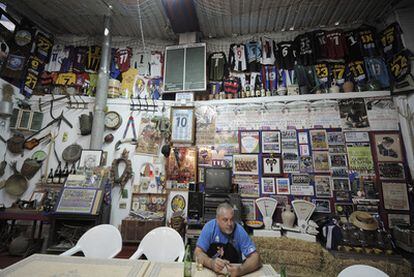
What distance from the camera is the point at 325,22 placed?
4191 millimetres

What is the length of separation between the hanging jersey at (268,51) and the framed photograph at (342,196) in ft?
9.88

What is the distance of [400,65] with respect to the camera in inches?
131

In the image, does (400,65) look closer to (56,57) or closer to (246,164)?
(246,164)

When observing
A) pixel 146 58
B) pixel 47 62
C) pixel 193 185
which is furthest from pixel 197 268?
pixel 47 62

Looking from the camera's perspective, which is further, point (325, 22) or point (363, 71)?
point (325, 22)

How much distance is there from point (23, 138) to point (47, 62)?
1943mm

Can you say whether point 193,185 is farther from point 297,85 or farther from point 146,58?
point 146,58

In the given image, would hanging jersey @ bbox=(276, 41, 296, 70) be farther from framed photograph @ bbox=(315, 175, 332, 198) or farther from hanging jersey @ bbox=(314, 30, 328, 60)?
framed photograph @ bbox=(315, 175, 332, 198)

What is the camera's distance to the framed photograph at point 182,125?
12.9ft

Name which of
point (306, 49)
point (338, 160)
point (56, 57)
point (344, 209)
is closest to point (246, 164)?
point (338, 160)

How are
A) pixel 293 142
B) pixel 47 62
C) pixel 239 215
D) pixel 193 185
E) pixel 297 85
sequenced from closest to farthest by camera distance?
1. pixel 239 215
2. pixel 193 185
3. pixel 293 142
4. pixel 297 85
5. pixel 47 62

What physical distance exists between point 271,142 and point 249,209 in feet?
4.59

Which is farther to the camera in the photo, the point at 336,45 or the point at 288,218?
the point at 336,45

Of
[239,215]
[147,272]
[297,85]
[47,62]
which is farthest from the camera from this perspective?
[47,62]
